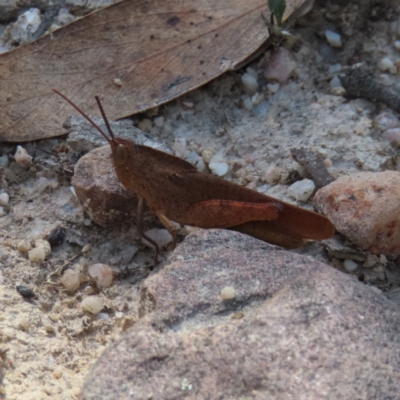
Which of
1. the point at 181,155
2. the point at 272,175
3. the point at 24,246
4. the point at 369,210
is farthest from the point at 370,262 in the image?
the point at 24,246

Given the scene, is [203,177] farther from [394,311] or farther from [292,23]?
[292,23]

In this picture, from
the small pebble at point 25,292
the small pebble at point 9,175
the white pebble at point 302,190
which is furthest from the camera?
the small pebble at point 9,175

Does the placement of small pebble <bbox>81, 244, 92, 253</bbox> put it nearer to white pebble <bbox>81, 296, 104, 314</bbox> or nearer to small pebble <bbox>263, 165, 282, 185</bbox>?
white pebble <bbox>81, 296, 104, 314</bbox>

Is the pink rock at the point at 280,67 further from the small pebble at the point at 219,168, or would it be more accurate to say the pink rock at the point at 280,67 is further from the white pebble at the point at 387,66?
the small pebble at the point at 219,168

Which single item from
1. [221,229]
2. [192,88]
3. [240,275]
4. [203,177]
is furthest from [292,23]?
[240,275]

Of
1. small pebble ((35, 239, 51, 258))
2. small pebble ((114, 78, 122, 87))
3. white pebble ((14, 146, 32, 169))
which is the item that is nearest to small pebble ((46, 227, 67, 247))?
small pebble ((35, 239, 51, 258))

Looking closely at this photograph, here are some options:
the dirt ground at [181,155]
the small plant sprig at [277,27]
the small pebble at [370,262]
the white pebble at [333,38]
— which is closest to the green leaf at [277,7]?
the small plant sprig at [277,27]
